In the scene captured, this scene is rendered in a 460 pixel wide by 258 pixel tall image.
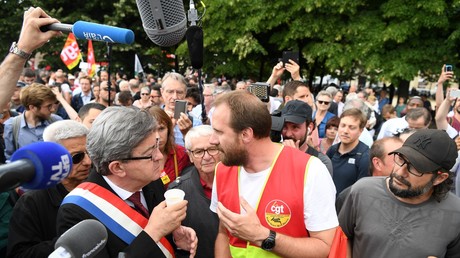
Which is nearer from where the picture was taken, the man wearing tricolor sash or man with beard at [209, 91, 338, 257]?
the man wearing tricolor sash

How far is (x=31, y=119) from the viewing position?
5043mm

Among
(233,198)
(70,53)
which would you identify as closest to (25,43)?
(233,198)

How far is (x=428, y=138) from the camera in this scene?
8.75 ft

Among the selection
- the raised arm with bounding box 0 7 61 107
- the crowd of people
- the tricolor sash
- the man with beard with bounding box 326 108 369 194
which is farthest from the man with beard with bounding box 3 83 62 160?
the man with beard with bounding box 326 108 369 194

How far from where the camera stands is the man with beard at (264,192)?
229cm

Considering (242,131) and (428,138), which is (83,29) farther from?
(428,138)

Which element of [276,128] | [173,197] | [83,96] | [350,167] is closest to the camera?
[173,197]

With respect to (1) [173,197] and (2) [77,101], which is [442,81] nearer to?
(1) [173,197]

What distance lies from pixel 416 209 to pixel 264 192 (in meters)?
1.01

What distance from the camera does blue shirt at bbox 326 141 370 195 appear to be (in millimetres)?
4715

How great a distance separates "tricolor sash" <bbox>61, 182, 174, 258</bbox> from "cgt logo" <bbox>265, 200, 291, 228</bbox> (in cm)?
69

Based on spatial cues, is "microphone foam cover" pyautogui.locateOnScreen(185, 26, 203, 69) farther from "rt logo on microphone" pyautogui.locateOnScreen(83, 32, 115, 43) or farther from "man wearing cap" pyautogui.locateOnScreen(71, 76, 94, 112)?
"man wearing cap" pyautogui.locateOnScreen(71, 76, 94, 112)

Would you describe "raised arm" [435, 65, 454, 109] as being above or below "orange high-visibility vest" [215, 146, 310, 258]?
above

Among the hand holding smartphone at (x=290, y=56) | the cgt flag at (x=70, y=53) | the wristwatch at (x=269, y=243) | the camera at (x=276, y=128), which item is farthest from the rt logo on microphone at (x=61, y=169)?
the cgt flag at (x=70, y=53)
